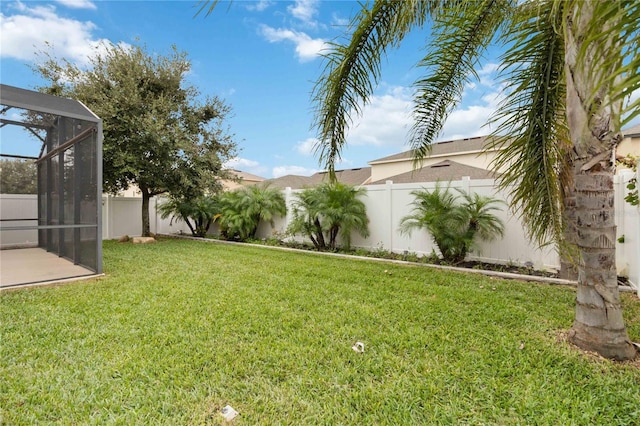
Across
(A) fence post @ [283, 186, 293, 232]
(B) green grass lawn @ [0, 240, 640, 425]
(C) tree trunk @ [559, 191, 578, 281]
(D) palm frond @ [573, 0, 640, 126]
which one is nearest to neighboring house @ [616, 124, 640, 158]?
(B) green grass lawn @ [0, 240, 640, 425]

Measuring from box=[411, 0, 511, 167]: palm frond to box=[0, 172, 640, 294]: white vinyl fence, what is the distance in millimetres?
2640

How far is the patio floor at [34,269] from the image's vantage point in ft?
16.6

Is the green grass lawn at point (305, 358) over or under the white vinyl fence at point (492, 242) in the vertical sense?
under

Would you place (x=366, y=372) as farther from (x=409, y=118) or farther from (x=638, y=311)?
(x=638, y=311)

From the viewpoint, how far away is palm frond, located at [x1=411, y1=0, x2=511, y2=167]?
2.96m

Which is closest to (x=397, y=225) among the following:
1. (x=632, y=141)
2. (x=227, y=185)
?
(x=632, y=141)

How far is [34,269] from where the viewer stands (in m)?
5.84

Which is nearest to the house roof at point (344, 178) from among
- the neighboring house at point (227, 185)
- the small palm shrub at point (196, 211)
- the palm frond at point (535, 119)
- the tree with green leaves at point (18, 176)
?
the neighboring house at point (227, 185)

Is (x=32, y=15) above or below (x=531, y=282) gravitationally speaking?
above

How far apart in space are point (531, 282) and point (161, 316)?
5.34 m

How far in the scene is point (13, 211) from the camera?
9039mm

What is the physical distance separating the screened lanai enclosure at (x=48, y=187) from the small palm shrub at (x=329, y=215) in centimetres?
445

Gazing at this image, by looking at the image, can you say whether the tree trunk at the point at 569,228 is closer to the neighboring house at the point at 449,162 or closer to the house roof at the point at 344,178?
the neighboring house at the point at 449,162

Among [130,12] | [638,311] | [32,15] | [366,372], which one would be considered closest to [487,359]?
[366,372]
